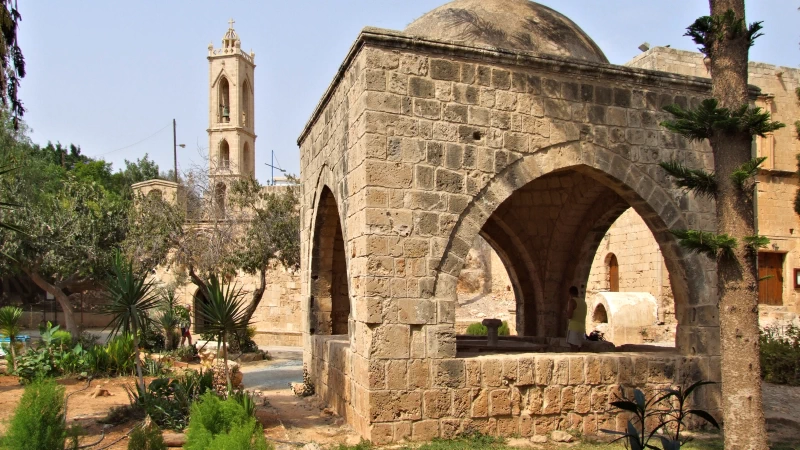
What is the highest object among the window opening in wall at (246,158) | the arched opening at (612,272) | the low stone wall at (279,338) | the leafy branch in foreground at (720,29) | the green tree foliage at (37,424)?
the window opening in wall at (246,158)

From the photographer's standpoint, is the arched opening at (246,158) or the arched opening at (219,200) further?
the arched opening at (246,158)

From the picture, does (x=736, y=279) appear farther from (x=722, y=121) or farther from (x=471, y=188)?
(x=471, y=188)

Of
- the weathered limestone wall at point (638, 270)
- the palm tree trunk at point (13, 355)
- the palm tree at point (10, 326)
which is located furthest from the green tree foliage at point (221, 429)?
the weathered limestone wall at point (638, 270)

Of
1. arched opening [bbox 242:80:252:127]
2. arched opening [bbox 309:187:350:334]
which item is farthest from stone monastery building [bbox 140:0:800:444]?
arched opening [bbox 242:80:252:127]

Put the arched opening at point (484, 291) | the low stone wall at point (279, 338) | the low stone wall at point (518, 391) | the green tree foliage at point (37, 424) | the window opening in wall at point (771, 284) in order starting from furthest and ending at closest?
the arched opening at point (484, 291) < the low stone wall at point (279, 338) < the window opening in wall at point (771, 284) < the low stone wall at point (518, 391) < the green tree foliage at point (37, 424)

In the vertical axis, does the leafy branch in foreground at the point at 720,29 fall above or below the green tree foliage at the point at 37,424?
above

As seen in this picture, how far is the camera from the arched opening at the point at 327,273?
8.59 meters

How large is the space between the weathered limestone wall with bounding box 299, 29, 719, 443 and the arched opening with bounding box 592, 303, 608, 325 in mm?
9639

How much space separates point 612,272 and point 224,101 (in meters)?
19.0

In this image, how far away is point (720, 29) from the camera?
14.5 feet

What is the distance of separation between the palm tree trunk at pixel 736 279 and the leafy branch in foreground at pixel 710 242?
0.08m

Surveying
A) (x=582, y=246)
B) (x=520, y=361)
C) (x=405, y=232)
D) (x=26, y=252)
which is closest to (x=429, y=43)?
(x=405, y=232)

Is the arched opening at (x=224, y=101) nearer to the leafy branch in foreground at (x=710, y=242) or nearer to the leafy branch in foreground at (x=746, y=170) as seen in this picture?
the leafy branch in foreground at (x=710, y=242)

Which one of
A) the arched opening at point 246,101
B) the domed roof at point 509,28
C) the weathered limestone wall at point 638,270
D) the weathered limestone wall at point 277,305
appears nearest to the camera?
the domed roof at point 509,28
